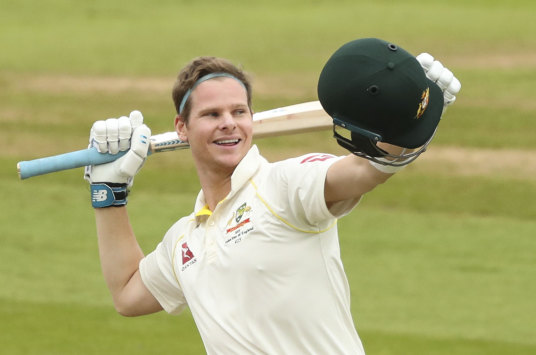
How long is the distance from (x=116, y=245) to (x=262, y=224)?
1.15 meters

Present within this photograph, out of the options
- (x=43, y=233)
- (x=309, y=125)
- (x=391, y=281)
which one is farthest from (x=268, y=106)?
(x=309, y=125)

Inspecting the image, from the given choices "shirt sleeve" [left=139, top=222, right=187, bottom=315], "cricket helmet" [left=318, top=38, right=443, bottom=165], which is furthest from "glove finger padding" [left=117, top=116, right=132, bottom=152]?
"cricket helmet" [left=318, top=38, right=443, bottom=165]

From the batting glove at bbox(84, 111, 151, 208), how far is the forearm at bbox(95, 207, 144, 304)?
55 millimetres

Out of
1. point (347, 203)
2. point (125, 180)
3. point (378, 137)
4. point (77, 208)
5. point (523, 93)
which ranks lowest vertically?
point (523, 93)

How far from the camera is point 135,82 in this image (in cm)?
1784

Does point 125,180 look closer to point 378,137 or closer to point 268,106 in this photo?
point 378,137

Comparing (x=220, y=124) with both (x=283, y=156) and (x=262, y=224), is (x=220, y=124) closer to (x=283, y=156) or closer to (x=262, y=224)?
(x=262, y=224)

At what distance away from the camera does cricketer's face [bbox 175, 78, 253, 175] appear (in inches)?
184

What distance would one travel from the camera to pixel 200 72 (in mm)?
4766

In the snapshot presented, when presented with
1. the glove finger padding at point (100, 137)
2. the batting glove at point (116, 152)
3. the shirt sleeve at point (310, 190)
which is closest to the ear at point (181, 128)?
the batting glove at point (116, 152)

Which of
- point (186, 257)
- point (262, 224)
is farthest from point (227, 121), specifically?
point (186, 257)

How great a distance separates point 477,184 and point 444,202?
76 cm

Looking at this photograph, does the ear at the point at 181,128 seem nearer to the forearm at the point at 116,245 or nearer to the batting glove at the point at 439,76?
the forearm at the point at 116,245

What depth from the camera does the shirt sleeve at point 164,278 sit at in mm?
5098
